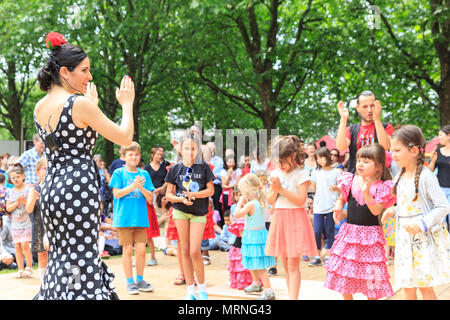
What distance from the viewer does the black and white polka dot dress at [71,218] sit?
2877 mm

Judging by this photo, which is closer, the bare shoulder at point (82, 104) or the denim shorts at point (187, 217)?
the bare shoulder at point (82, 104)

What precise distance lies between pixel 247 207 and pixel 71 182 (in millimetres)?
3073

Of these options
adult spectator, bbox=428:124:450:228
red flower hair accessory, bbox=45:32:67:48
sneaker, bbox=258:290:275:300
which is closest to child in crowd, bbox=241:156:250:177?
adult spectator, bbox=428:124:450:228

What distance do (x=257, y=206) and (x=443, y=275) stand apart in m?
2.54

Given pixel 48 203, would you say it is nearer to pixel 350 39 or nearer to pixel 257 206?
pixel 257 206

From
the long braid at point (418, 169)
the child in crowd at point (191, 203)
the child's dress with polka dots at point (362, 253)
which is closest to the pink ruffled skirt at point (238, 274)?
the child in crowd at point (191, 203)

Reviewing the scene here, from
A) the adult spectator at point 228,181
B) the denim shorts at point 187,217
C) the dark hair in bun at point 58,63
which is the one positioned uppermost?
the dark hair in bun at point 58,63

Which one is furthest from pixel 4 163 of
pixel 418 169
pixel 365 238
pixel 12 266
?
pixel 418 169

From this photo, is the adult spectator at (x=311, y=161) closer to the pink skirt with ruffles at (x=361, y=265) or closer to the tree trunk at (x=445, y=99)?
the tree trunk at (x=445, y=99)

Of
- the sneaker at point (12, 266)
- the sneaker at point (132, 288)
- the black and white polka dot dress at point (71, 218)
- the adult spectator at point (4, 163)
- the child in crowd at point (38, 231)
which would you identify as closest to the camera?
the black and white polka dot dress at point (71, 218)

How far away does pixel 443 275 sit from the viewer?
3.61 metres

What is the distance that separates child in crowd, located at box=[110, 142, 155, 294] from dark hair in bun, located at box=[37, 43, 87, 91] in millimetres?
2851

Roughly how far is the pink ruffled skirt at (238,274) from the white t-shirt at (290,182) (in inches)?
59.5

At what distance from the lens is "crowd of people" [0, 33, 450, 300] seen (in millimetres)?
2912
